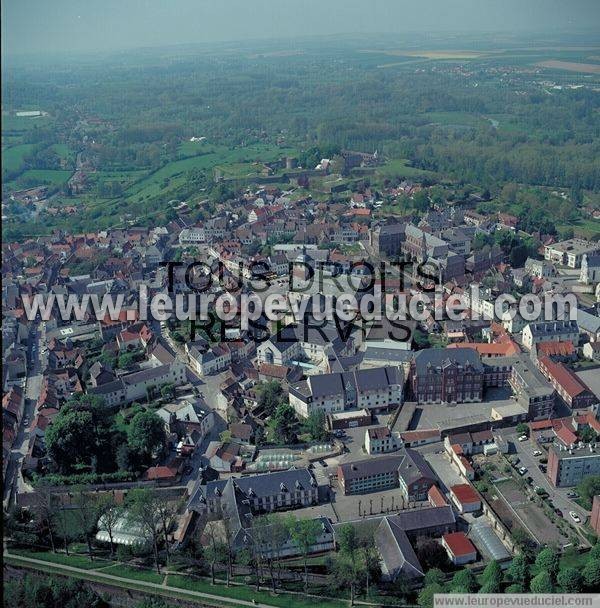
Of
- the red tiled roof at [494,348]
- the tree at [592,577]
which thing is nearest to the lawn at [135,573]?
the tree at [592,577]

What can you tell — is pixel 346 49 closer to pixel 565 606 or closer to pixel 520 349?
pixel 520 349

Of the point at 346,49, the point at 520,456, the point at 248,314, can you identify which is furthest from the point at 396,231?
the point at 346,49

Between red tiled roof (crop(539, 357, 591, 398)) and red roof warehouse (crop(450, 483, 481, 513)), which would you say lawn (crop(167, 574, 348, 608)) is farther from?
red tiled roof (crop(539, 357, 591, 398))

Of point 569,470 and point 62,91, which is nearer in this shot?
point 569,470

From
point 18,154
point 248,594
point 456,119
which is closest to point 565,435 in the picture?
point 248,594

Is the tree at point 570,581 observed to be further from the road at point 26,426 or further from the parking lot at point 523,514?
the road at point 26,426

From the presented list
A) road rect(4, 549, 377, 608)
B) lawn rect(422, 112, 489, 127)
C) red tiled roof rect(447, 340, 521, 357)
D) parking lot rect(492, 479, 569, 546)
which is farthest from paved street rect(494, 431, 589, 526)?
lawn rect(422, 112, 489, 127)
